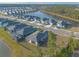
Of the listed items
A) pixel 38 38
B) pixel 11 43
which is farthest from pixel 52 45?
pixel 11 43

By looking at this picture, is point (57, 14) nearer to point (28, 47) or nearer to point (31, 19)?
point (31, 19)

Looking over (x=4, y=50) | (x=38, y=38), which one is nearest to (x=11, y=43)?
(x=4, y=50)

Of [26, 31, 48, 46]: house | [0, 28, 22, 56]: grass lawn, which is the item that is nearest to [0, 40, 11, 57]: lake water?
[0, 28, 22, 56]: grass lawn

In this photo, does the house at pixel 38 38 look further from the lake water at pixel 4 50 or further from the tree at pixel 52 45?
the lake water at pixel 4 50

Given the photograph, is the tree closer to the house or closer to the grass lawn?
the house

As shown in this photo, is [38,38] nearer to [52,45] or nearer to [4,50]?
[52,45]

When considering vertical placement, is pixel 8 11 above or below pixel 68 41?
above

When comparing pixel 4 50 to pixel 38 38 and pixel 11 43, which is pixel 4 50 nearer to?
pixel 11 43

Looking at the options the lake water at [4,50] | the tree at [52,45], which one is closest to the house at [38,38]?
the tree at [52,45]

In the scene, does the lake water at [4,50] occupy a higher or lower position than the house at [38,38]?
lower

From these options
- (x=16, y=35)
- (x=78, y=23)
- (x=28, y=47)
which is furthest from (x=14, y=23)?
(x=78, y=23)

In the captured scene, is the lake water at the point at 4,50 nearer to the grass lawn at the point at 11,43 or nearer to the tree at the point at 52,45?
the grass lawn at the point at 11,43
